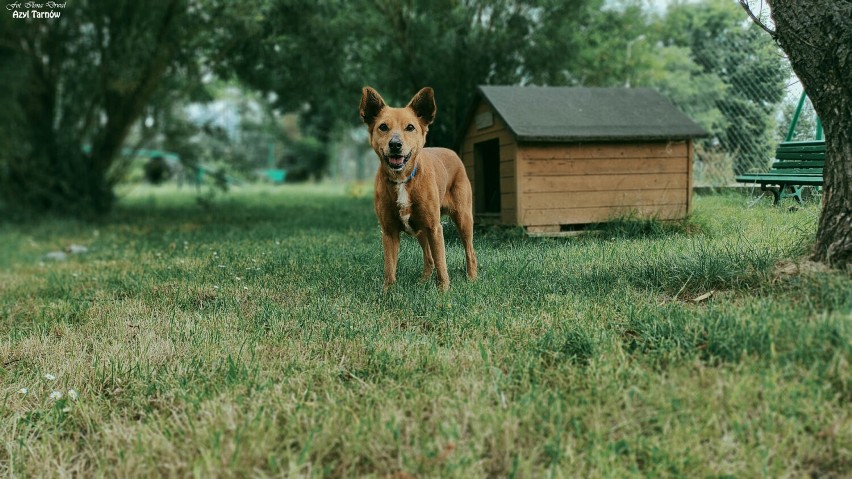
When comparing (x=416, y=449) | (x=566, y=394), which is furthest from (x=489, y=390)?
(x=416, y=449)

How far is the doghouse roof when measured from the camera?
22.2 ft

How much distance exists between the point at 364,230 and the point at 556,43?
14.0 ft

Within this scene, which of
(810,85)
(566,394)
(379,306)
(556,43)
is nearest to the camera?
(566,394)

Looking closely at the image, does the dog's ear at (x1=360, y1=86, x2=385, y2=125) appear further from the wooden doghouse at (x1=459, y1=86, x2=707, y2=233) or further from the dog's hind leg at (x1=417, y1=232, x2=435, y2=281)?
the wooden doghouse at (x1=459, y1=86, x2=707, y2=233)

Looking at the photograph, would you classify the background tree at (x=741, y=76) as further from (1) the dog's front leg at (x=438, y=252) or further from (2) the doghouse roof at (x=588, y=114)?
(1) the dog's front leg at (x=438, y=252)

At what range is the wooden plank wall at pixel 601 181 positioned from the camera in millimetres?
6801

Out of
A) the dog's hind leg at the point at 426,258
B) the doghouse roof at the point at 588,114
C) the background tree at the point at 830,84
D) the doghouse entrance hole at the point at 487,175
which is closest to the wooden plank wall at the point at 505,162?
the doghouse roof at the point at 588,114

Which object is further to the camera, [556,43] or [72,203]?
[72,203]

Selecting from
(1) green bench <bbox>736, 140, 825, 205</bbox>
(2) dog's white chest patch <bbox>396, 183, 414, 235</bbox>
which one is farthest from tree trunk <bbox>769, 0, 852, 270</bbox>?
(2) dog's white chest patch <bbox>396, 183, 414, 235</bbox>

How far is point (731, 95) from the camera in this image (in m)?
8.15

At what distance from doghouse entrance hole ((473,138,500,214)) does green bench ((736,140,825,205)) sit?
120 inches

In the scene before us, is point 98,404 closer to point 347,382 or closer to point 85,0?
point 347,382

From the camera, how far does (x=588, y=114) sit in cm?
716

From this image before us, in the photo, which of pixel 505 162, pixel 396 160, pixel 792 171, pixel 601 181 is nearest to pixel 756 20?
pixel 396 160
